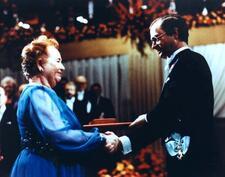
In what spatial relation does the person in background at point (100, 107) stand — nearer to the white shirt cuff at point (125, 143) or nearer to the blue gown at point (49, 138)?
the white shirt cuff at point (125, 143)

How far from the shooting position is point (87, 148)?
1.47 m

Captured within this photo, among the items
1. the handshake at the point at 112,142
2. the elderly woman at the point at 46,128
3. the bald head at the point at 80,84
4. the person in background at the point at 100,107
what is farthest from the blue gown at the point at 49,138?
the bald head at the point at 80,84

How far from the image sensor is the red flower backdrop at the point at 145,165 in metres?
2.34

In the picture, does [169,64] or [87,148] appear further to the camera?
[169,64]

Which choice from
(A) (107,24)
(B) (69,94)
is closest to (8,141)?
(B) (69,94)

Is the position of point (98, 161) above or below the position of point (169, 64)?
below

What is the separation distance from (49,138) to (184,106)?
0.57m

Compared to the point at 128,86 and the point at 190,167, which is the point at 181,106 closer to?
the point at 190,167

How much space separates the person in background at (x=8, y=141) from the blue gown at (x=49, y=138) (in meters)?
0.55

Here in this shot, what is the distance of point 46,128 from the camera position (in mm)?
1413

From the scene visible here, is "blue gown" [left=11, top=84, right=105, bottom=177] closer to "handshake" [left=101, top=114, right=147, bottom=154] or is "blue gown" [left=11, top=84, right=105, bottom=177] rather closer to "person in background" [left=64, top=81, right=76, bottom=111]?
"handshake" [left=101, top=114, right=147, bottom=154]

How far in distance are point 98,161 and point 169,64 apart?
49 centimetres

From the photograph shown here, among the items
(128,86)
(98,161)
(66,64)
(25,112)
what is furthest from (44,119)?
(66,64)

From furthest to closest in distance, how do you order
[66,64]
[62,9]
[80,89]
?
1. [66,64]
2. [80,89]
3. [62,9]
